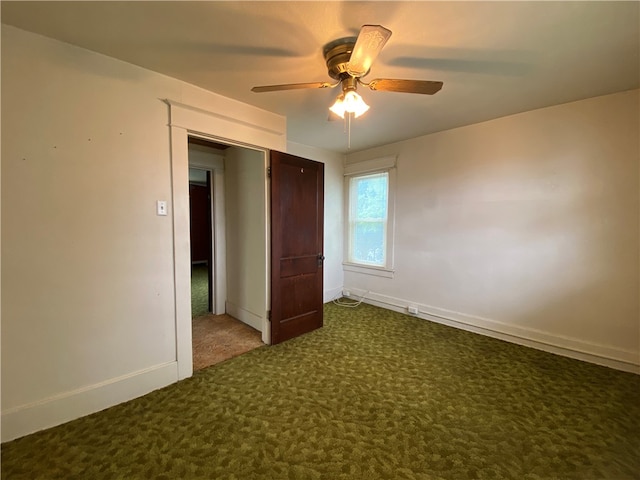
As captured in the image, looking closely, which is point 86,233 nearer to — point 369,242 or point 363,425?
point 363,425

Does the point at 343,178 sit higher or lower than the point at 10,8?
lower

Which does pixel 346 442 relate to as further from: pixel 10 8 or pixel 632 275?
pixel 10 8

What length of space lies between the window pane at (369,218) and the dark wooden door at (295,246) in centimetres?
126

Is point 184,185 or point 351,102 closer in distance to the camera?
point 351,102

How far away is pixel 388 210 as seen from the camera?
4098 millimetres

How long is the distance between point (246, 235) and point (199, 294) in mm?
2308

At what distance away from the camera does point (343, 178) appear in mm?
4691

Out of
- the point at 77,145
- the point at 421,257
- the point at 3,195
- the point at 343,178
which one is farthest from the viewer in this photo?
the point at 343,178

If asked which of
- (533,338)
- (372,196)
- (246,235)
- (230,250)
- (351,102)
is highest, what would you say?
(351,102)

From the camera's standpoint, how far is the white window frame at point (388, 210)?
4035 mm

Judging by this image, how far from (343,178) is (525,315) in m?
3.15

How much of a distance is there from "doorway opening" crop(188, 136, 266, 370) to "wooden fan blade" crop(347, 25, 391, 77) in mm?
1599

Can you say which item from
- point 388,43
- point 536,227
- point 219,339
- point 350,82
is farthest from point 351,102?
point 219,339

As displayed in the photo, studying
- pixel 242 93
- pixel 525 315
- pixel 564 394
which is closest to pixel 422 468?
pixel 564 394
